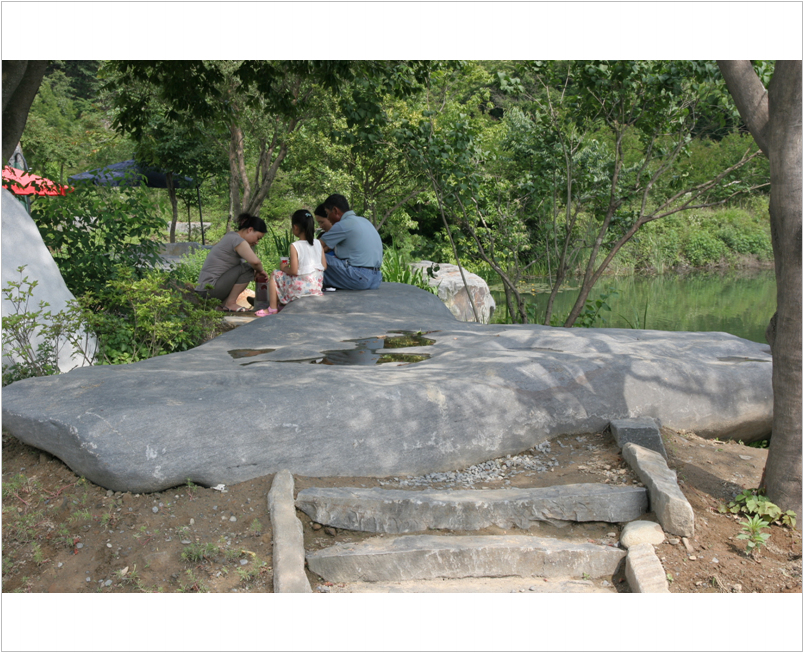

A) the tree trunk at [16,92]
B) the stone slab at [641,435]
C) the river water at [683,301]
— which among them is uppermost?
the tree trunk at [16,92]

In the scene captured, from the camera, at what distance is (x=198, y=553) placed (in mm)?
2553

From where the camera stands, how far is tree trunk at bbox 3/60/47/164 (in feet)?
13.7

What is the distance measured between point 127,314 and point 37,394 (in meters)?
2.29

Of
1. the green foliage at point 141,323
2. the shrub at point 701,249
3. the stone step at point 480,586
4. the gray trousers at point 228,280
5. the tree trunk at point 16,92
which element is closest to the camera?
the stone step at point 480,586

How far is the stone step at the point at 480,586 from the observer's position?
2486 millimetres

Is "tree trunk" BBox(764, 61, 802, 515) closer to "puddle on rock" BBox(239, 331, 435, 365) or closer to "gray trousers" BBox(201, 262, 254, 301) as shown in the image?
"puddle on rock" BBox(239, 331, 435, 365)

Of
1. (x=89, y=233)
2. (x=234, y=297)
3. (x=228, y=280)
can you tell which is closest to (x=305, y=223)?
(x=228, y=280)

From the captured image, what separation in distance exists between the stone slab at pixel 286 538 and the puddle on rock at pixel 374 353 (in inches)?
53.2

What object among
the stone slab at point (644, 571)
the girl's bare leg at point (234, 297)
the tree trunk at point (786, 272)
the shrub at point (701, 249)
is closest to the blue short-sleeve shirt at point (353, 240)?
the girl's bare leg at point (234, 297)

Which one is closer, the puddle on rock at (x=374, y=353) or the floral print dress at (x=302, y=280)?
the puddle on rock at (x=374, y=353)

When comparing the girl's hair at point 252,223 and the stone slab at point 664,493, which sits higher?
the girl's hair at point 252,223

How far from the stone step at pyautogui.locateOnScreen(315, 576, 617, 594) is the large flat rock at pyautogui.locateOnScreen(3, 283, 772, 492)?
706 millimetres

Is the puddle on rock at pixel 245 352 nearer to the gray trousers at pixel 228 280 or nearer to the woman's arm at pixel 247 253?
the woman's arm at pixel 247 253

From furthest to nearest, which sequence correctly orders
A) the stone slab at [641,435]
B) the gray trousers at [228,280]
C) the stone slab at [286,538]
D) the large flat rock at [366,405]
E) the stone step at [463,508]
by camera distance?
the gray trousers at [228,280]
the stone slab at [641,435]
the large flat rock at [366,405]
the stone step at [463,508]
the stone slab at [286,538]
